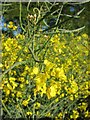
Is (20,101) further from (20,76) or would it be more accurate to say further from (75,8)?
(75,8)

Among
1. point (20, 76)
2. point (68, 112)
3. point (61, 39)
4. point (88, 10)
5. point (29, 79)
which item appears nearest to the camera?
point (29, 79)

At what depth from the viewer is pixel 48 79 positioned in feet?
6.66

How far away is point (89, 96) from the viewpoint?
2652 mm

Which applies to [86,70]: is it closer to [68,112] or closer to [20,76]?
[68,112]

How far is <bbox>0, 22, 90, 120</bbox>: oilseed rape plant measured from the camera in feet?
7.23

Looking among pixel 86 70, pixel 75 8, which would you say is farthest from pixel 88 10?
pixel 86 70

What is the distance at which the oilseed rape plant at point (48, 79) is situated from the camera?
221 cm

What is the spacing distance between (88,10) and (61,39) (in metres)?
0.63

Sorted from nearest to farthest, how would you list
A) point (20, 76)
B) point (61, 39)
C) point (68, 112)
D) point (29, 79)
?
point (29, 79) < point (20, 76) < point (68, 112) < point (61, 39)

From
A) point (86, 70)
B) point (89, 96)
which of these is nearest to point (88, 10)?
point (86, 70)

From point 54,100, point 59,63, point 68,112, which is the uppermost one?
point 59,63

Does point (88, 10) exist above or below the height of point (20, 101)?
above

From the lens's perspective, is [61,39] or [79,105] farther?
[61,39]

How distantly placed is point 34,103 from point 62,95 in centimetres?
20
